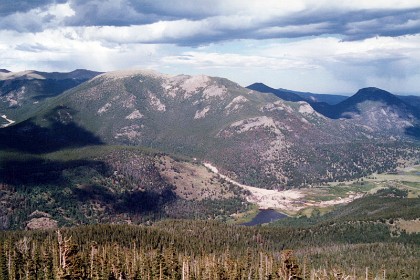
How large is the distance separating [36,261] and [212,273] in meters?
64.4

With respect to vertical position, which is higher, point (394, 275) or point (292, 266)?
point (292, 266)

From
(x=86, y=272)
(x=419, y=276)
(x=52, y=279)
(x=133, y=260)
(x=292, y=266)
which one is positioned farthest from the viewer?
(x=419, y=276)

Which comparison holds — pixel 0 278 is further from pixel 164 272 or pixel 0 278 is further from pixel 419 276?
pixel 419 276

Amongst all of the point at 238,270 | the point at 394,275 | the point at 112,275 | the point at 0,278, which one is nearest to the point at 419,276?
the point at 394,275

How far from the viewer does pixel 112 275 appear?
152 metres

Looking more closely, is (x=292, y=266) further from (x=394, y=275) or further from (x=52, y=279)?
(x=394, y=275)

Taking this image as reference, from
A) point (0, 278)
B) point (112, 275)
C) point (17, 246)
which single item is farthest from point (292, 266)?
point (17, 246)

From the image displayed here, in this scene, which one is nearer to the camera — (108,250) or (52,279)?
(52,279)

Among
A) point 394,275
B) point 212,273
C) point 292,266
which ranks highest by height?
point 292,266

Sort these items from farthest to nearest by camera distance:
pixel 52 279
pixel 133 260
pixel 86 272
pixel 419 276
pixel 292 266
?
pixel 419 276
pixel 133 260
pixel 86 272
pixel 52 279
pixel 292 266

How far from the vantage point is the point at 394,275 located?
194125 millimetres

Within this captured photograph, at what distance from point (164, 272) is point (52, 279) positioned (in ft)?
115

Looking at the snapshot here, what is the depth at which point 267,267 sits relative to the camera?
182 m

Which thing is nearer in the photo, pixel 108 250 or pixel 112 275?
pixel 112 275
